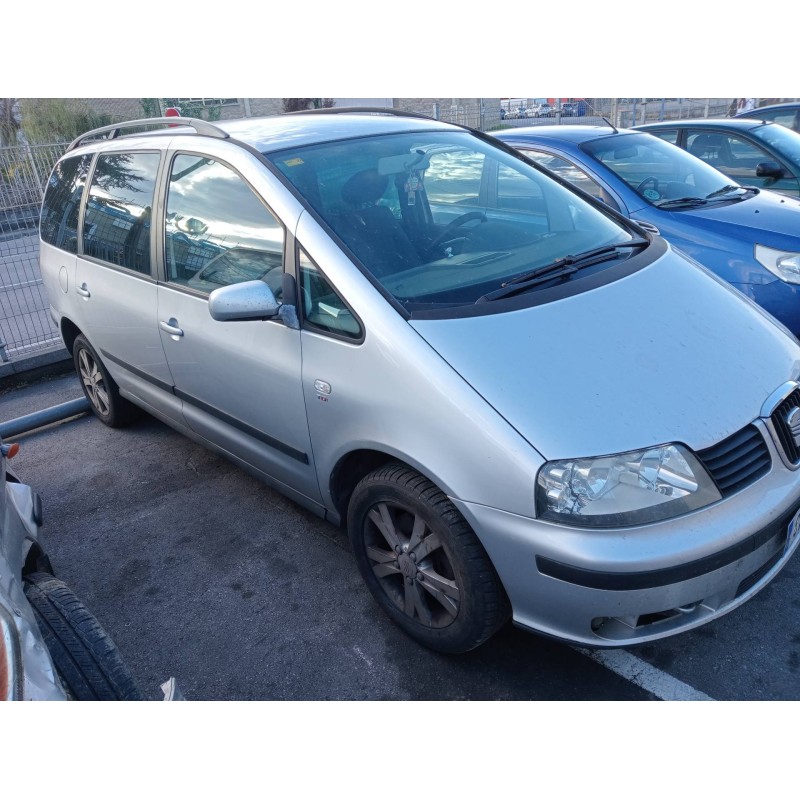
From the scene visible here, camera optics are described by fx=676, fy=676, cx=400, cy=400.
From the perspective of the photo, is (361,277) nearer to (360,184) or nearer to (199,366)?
(360,184)

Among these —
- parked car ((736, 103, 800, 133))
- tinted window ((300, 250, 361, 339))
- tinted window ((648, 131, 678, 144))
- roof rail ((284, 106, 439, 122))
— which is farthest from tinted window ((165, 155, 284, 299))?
parked car ((736, 103, 800, 133))

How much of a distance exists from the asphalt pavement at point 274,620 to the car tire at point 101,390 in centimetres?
55

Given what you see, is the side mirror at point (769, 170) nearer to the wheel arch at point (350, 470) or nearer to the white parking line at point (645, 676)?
the white parking line at point (645, 676)

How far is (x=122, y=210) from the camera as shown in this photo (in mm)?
3613

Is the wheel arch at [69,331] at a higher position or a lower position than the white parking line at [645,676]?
higher

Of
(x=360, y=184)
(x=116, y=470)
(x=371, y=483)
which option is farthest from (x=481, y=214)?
(x=116, y=470)

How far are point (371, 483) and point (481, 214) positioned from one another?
1.32 meters

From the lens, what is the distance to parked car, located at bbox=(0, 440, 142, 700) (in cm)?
145

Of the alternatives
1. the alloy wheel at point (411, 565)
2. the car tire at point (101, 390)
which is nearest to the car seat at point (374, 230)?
the alloy wheel at point (411, 565)

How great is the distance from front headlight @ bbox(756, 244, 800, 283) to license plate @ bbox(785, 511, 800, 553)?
2.20 meters

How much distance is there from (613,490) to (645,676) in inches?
35.1

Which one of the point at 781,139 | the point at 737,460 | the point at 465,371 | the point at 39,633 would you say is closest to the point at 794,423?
the point at 737,460

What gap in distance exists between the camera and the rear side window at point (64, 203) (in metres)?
4.14

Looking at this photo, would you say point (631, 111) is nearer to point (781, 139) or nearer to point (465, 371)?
point (781, 139)
